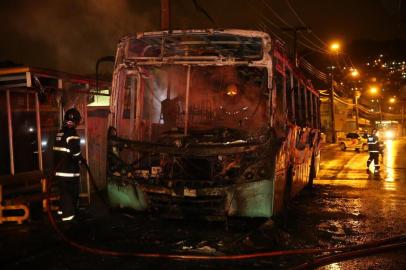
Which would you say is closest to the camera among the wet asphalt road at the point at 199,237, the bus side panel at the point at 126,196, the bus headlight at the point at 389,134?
the wet asphalt road at the point at 199,237

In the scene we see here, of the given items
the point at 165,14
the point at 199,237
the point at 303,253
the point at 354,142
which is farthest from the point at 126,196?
the point at 354,142

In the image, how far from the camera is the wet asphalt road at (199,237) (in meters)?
5.35

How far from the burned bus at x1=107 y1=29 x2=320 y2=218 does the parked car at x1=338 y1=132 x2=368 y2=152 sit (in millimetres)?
26687

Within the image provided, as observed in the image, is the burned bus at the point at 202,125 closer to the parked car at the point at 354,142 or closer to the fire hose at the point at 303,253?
the fire hose at the point at 303,253

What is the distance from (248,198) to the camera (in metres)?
6.58

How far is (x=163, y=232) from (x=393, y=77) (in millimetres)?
111054

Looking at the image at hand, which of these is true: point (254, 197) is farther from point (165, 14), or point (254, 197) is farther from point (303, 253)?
point (165, 14)

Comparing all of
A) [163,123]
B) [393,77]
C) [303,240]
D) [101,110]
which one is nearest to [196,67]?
[163,123]

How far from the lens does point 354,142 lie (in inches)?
1313

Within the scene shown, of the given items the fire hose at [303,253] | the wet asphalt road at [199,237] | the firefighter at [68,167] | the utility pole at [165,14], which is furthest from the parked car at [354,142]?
the firefighter at [68,167]

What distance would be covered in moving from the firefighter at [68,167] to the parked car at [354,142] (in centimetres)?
2918

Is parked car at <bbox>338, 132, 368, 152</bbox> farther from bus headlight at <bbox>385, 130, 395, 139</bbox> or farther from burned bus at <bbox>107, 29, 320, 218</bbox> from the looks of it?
bus headlight at <bbox>385, 130, 395, 139</bbox>

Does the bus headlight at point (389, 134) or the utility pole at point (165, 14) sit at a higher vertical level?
the utility pole at point (165, 14)

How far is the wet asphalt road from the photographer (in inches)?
211
